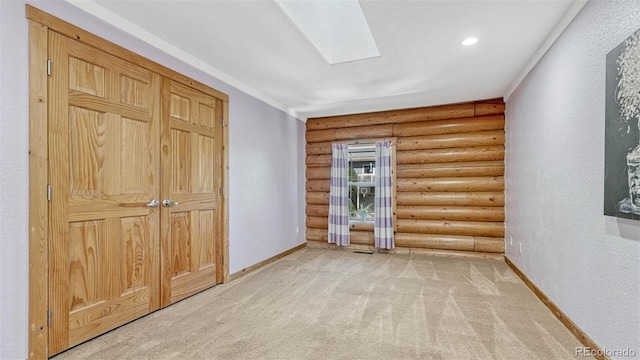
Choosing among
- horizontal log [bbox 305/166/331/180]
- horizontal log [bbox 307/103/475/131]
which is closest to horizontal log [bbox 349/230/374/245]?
horizontal log [bbox 305/166/331/180]

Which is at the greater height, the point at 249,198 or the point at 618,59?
the point at 618,59

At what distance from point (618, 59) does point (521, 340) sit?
200 centimetres

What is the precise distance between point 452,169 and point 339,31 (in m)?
3.05

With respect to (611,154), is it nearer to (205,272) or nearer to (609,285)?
(609,285)

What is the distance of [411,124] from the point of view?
516 cm

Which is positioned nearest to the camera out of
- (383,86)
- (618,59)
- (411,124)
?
(618,59)

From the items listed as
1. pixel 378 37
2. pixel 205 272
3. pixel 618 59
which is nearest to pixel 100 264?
pixel 205 272

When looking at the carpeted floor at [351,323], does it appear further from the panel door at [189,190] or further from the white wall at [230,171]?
the white wall at [230,171]

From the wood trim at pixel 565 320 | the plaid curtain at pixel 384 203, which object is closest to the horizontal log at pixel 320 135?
the plaid curtain at pixel 384 203

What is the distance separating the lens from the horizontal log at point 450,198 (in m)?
4.70

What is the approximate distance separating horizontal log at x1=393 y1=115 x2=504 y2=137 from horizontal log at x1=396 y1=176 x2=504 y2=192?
0.78 meters

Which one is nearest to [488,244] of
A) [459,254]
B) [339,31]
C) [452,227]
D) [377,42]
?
[459,254]

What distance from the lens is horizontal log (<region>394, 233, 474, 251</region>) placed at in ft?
15.9
